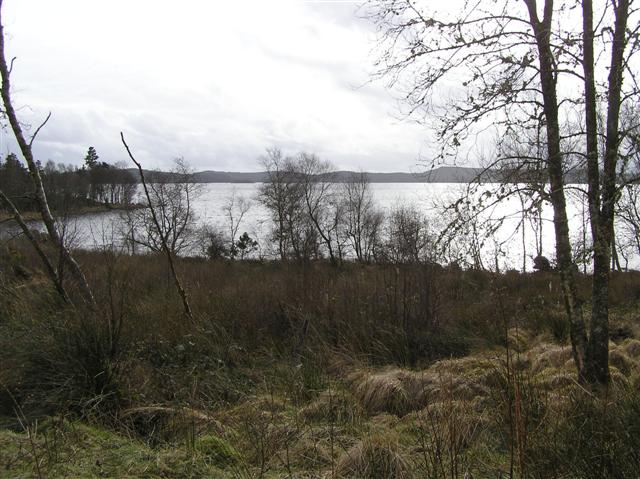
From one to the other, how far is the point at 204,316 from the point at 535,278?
57.0ft

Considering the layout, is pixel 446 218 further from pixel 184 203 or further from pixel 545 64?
pixel 184 203

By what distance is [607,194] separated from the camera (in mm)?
5496

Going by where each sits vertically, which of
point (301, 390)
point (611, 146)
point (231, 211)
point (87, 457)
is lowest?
point (301, 390)

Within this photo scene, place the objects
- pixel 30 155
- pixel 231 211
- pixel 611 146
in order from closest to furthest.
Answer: pixel 611 146, pixel 30 155, pixel 231 211

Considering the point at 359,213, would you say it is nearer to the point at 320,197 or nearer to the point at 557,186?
the point at 320,197

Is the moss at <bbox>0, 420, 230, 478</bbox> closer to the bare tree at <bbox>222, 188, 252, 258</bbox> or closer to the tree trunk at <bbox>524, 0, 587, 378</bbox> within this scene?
the tree trunk at <bbox>524, 0, 587, 378</bbox>

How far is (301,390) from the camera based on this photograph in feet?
20.1

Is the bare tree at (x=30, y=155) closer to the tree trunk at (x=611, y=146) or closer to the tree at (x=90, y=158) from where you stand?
the tree trunk at (x=611, y=146)

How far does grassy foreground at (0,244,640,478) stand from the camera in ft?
11.1

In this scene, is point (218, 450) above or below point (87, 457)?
below

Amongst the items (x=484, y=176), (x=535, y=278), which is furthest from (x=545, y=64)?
(x=535, y=278)

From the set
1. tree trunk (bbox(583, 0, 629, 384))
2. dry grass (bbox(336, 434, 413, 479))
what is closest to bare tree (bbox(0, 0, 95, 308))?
dry grass (bbox(336, 434, 413, 479))

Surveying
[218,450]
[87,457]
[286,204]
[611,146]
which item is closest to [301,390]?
[218,450]

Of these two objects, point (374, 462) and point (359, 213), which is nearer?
point (374, 462)
